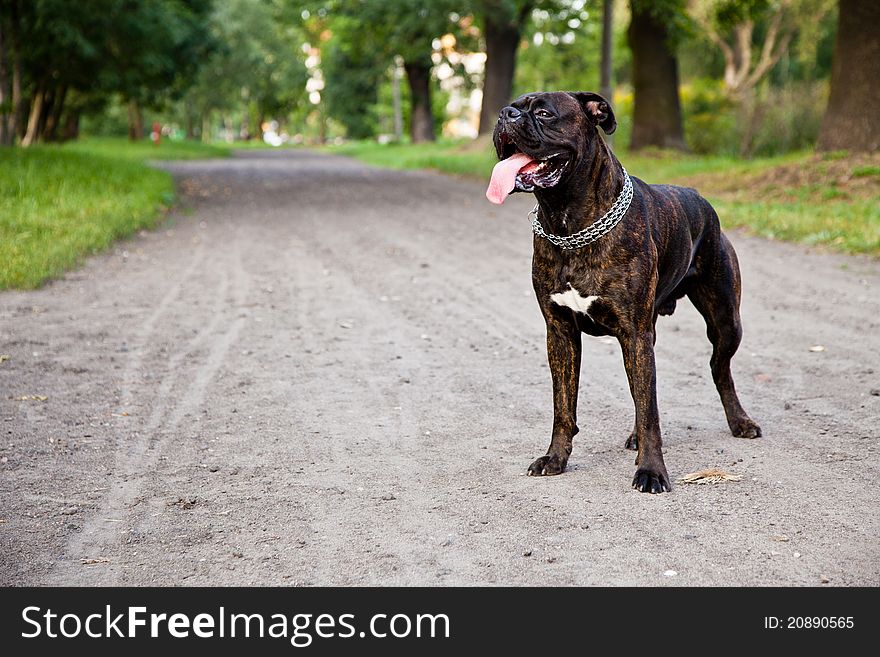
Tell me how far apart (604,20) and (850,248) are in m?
14.4

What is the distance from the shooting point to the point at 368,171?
30844mm

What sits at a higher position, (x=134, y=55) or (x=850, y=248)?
(x=134, y=55)

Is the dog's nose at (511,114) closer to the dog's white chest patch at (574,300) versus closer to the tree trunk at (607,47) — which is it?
the dog's white chest patch at (574,300)

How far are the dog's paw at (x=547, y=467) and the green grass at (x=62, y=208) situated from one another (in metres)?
7.01

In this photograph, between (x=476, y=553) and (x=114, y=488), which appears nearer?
(x=476, y=553)

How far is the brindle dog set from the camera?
4402 mm

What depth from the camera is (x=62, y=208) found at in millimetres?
13984

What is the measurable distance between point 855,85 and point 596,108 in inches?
560

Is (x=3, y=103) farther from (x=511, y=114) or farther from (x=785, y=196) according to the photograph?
(x=511, y=114)

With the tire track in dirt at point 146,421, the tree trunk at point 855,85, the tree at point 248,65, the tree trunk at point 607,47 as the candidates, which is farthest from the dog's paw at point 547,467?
the tree at point 248,65

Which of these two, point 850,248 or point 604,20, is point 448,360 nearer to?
point 850,248
